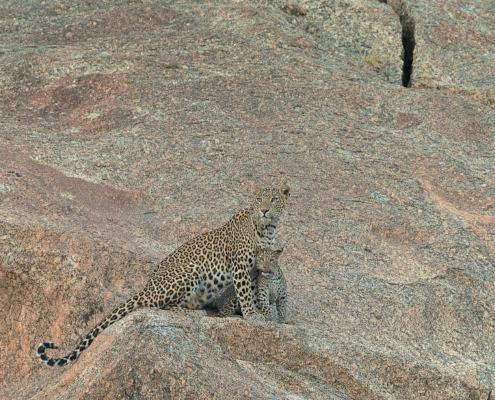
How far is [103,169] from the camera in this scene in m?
17.1

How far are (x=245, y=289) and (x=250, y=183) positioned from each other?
5.56m

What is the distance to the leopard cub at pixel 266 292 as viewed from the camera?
11766 millimetres

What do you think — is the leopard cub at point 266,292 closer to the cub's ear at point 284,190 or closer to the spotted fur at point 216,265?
the spotted fur at point 216,265

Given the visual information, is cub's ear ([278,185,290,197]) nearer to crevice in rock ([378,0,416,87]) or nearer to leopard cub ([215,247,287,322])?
leopard cub ([215,247,287,322])

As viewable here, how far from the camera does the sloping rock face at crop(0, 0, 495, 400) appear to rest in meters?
10.4

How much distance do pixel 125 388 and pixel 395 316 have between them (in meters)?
5.98

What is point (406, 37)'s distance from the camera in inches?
893

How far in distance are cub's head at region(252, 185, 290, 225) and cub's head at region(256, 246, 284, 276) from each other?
472mm

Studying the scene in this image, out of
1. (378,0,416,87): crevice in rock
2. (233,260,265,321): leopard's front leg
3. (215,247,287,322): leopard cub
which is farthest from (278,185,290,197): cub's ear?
(378,0,416,87): crevice in rock

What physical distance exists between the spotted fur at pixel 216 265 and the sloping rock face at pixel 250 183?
86cm

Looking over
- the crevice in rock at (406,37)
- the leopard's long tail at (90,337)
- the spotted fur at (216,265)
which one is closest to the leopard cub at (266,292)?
the spotted fur at (216,265)

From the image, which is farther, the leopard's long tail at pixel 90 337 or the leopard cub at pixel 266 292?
the leopard cub at pixel 266 292

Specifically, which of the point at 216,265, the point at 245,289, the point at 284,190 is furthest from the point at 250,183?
the point at 245,289

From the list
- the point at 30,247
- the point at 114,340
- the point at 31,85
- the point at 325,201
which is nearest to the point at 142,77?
the point at 31,85
